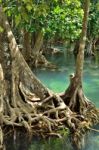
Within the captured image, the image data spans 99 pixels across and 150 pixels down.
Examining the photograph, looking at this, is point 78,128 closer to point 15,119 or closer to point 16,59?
point 15,119

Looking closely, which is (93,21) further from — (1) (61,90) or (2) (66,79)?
(1) (61,90)

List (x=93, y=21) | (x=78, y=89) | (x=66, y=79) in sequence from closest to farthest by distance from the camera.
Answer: (x=78, y=89), (x=66, y=79), (x=93, y=21)

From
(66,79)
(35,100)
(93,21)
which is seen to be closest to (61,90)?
(66,79)

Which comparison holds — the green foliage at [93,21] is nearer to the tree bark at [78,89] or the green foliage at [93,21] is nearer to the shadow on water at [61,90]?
the shadow on water at [61,90]

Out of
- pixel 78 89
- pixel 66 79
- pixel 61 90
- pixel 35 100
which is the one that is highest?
pixel 78 89

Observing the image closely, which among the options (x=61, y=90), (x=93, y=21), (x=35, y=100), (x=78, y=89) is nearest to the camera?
(x=35, y=100)

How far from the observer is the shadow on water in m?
10.9

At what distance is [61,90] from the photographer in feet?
60.8

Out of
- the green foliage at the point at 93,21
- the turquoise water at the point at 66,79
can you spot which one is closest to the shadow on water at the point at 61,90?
the turquoise water at the point at 66,79

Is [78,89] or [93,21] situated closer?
[78,89]

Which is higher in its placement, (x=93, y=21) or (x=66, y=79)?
(x=93, y=21)

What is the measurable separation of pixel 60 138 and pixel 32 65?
1353cm

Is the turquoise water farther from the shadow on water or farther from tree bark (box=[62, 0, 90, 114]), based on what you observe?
tree bark (box=[62, 0, 90, 114])

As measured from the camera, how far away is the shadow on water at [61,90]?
10.9 meters
